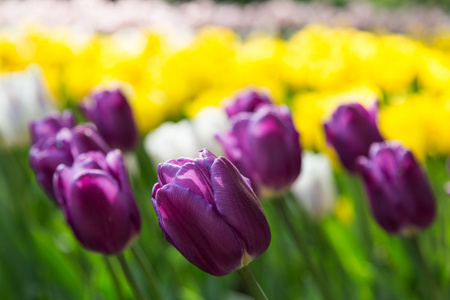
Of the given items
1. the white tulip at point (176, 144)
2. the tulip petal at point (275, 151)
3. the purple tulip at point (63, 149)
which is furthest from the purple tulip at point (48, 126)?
the tulip petal at point (275, 151)

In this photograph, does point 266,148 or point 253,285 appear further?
point 266,148

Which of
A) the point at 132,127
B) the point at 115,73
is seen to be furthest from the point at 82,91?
the point at 132,127

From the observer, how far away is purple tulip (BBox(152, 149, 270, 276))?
0.61 meters

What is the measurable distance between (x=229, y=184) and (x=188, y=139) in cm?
76

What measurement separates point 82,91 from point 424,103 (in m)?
1.28

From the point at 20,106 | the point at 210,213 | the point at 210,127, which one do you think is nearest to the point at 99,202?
the point at 210,213

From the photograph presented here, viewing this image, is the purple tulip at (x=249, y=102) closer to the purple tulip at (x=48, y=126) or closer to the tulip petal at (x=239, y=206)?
the purple tulip at (x=48, y=126)

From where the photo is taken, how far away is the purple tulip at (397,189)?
92 cm

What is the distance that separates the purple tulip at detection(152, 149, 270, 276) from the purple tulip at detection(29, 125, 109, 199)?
1.06ft

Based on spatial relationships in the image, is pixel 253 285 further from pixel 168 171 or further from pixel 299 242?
pixel 299 242

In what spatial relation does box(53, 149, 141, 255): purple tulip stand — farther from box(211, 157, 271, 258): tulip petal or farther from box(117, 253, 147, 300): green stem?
box(211, 157, 271, 258): tulip petal

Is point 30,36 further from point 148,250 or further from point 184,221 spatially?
point 184,221

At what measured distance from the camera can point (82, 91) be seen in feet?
7.52

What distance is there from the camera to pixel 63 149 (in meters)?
0.98
